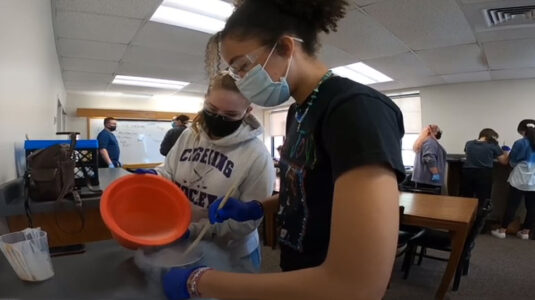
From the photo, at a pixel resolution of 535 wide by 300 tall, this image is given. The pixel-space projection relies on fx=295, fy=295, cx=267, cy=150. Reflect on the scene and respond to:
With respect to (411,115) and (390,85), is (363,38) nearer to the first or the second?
(390,85)

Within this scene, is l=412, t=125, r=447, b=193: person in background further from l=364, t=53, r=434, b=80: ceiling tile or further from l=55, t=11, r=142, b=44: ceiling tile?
l=55, t=11, r=142, b=44: ceiling tile

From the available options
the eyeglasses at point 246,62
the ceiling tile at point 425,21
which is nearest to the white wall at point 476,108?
the ceiling tile at point 425,21

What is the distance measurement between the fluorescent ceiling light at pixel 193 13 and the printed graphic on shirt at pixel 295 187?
191 centimetres

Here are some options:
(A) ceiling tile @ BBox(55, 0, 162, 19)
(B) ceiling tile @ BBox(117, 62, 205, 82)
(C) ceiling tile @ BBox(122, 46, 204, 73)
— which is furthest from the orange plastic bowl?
(B) ceiling tile @ BBox(117, 62, 205, 82)

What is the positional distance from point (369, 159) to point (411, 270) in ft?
Result: 9.74

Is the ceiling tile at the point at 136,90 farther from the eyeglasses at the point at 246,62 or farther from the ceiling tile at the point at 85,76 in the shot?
the eyeglasses at the point at 246,62

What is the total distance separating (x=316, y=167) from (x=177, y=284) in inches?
14.3

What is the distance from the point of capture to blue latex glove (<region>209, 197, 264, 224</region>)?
861 mm

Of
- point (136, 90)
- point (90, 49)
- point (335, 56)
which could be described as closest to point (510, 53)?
point (335, 56)

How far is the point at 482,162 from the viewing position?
3.97 m

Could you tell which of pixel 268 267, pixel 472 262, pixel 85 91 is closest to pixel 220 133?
pixel 268 267

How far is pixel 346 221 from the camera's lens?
17.0 inches

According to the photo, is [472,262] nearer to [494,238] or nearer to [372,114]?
[494,238]

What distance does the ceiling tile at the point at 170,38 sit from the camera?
2817 millimetres
